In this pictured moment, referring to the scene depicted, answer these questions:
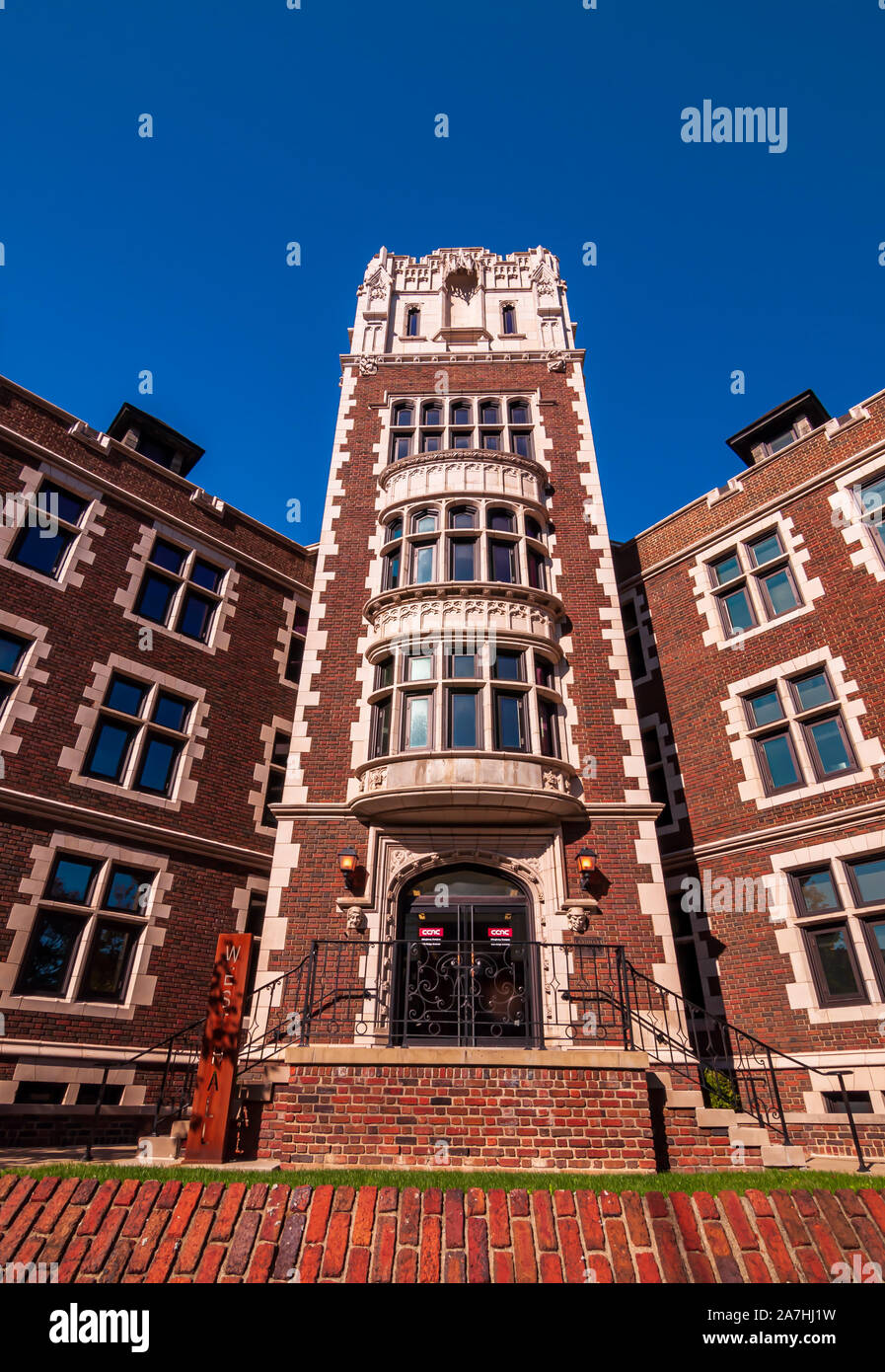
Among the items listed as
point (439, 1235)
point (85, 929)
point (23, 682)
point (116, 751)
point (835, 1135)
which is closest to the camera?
point (439, 1235)

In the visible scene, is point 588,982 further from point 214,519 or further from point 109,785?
point 214,519

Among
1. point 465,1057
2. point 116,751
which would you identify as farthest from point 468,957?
point 116,751

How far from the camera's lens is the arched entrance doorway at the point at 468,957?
11789mm

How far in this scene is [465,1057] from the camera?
8578mm

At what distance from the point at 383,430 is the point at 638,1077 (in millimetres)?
15873

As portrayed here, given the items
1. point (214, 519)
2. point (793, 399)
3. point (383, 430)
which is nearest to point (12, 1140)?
point (214, 519)

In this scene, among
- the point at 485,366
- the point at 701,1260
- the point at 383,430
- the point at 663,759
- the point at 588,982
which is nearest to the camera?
the point at 701,1260

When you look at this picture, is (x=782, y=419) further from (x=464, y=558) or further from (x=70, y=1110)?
(x=70, y=1110)

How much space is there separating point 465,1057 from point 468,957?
12.3ft

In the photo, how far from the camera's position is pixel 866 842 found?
1314 cm

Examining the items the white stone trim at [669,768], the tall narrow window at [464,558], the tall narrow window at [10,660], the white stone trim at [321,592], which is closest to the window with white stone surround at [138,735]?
the tall narrow window at [10,660]

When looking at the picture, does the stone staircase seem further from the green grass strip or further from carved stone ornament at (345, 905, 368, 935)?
carved stone ornament at (345, 905, 368, 935)

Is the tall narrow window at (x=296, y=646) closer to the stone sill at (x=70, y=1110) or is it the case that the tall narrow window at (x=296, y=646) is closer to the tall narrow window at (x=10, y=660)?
the tall narrow window at (x=10, y=660)
